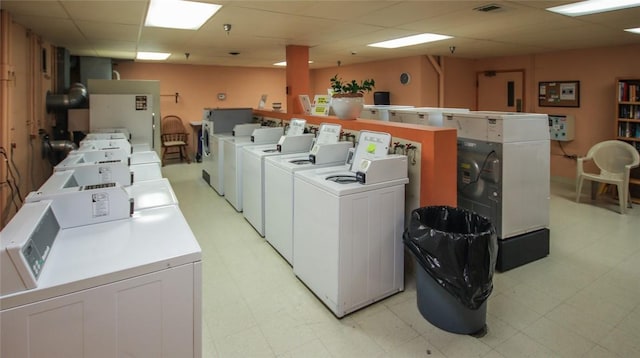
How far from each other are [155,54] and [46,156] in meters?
2.94

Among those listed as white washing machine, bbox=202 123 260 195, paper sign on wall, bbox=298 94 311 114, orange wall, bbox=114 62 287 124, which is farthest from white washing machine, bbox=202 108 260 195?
orange wall, bbox=114 62 287 124

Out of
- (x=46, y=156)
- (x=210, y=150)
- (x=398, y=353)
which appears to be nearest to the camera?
(x=398, y=353)

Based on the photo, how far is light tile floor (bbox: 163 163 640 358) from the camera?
225 cm

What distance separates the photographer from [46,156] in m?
5.07

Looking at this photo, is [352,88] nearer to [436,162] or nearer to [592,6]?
[436,162]

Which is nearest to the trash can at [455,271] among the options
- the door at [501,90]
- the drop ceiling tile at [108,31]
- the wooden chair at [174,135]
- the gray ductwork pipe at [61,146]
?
the drop ceiling tile at [108,31]

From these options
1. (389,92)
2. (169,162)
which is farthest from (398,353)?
(169,162)

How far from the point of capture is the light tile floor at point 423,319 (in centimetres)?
225

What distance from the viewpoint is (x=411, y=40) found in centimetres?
547

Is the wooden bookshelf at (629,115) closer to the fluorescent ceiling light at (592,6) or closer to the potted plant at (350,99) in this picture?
the fluorescent ceiling light at (592,6)

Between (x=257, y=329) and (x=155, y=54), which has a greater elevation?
(x=155, y=54)

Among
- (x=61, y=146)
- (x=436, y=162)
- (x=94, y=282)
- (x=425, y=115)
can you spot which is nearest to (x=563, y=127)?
(x=425, y=115)

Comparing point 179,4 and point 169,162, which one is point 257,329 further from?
point 169,162

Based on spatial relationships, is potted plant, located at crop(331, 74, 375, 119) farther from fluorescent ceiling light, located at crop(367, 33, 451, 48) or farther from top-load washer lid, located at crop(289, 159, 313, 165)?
fluorescent ceiling light, located at crop(367, 33, 451, 48)
